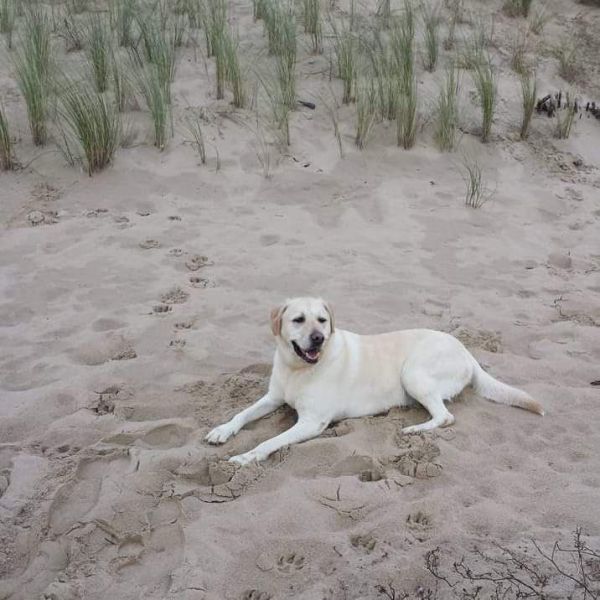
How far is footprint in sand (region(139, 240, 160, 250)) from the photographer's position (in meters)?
5.73

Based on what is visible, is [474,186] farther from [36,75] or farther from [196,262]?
[36,75]

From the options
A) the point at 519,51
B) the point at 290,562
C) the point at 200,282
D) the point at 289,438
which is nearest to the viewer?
the point at 290,562

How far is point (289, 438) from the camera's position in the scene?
11.4ft

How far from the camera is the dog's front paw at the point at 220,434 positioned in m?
3.49

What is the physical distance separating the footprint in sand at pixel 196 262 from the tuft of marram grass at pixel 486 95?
386cm

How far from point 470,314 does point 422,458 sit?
193 centimetres

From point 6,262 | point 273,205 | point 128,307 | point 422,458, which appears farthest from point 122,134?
point 422,458

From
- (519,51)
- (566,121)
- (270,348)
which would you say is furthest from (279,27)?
(270,348)

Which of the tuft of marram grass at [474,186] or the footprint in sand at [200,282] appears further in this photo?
the tuft of marram grass at [474,186]

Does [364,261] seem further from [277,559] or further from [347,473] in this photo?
[277,559]

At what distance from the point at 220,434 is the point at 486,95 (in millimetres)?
5539

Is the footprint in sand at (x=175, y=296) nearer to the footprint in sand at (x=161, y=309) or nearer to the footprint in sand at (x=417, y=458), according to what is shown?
the footprint in sand at (x=161, y=309)

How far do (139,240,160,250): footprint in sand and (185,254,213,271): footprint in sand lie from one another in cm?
38

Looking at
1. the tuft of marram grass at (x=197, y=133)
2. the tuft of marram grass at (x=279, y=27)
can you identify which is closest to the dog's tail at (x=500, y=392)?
the tuft of marram grass at (x=197, y=133)
